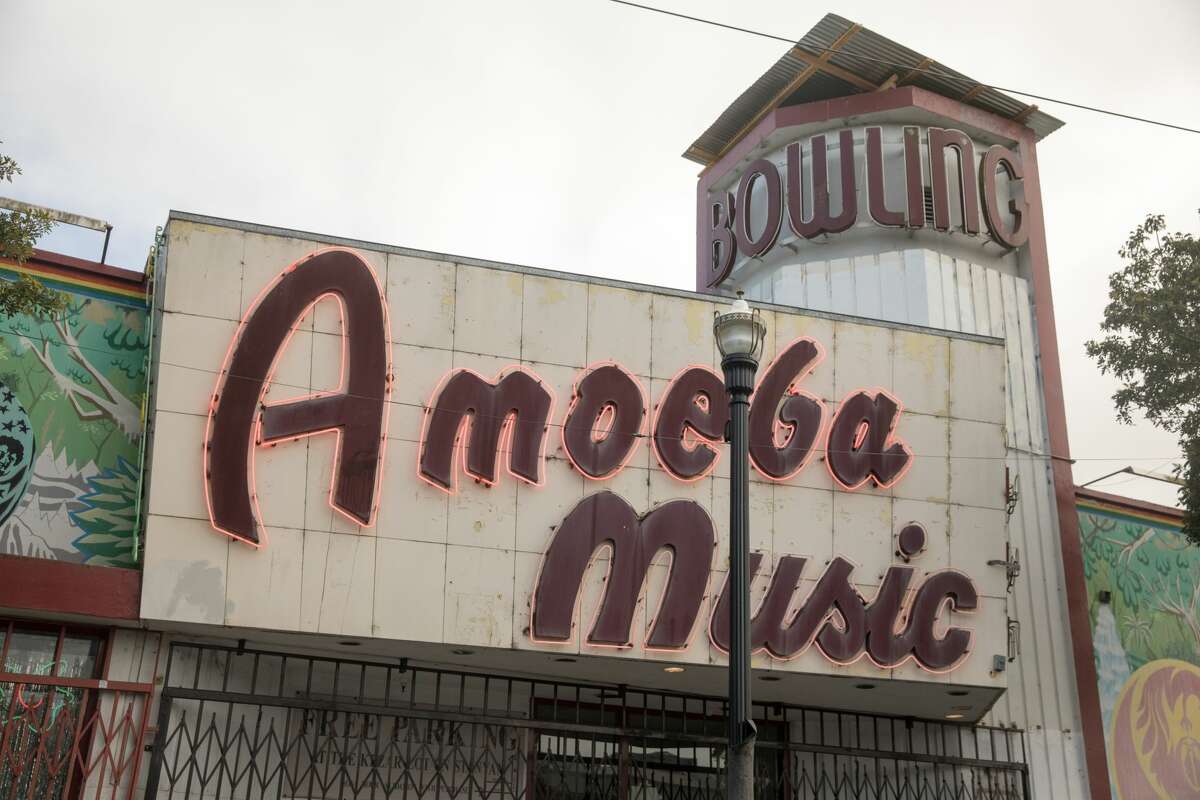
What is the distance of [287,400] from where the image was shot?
51.8ft

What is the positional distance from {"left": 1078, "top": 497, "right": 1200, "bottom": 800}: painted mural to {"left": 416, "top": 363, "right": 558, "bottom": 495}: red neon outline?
11.3m

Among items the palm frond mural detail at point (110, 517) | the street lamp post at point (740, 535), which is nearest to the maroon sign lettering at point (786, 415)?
the street lamp post at point (740, 535)

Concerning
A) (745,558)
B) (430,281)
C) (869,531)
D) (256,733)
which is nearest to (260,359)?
(430,281)

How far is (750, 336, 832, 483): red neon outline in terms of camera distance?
58.6 ft

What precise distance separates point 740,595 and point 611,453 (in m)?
6.16

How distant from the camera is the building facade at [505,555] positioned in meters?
15.4

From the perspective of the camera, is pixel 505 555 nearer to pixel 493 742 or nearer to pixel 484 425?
pixel 484 425

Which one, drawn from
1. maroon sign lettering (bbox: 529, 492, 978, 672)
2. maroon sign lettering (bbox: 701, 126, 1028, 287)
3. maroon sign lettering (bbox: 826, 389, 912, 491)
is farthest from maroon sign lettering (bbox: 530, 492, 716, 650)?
maroon sign lettering (bbox: 701, 126, 1028, 287)

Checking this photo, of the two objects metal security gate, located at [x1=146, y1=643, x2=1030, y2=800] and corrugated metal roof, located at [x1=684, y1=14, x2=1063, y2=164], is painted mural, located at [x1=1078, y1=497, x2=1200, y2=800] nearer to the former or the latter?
metal security gate, located at [x1=146, y1=643, x2=1030, y2=800]

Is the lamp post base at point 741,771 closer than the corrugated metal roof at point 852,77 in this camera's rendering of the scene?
Yes

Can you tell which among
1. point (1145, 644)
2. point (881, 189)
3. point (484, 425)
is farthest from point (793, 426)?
point (1145, 644)

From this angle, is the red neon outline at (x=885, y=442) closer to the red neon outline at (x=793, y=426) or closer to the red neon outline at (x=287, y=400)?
the red neon outline at (x=793, y=426)

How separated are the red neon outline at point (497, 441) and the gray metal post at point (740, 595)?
214 inches

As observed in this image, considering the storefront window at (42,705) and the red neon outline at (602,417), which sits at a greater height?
the red neon outline at (602,417)
